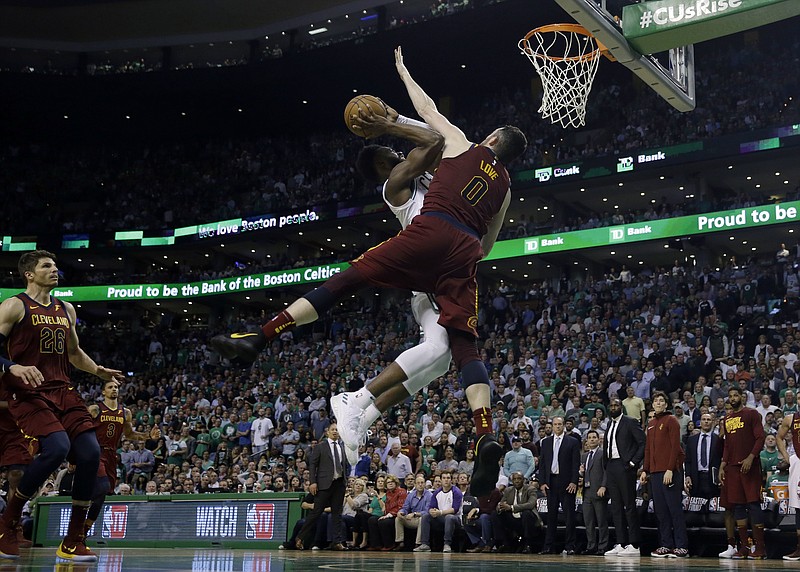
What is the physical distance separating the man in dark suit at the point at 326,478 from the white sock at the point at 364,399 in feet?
25.1

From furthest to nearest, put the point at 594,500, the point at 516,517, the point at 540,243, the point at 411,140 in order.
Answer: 1. the point at 540,243
2. the point at 516,517
3. the point at 594,500
4. the point at 411,140

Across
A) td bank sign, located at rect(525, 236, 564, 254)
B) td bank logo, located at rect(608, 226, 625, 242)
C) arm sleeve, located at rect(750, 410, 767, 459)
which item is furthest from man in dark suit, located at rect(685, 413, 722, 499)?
td bank sign, located at rect(525, 236, 564, 254)

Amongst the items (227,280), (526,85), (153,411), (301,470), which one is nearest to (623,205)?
(526,85)

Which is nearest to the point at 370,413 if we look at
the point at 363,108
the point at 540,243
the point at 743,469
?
the point at 363,108

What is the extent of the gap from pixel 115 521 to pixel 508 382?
29.8 feet

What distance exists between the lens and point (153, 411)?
28.4m

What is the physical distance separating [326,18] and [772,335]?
24.7m

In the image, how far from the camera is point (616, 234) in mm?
29969

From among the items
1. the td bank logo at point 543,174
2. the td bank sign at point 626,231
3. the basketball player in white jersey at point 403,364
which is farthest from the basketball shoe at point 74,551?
the td bank logo at point 543,174

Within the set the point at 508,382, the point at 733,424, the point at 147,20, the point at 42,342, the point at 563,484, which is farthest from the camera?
the point at 147,20

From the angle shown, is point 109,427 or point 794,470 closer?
point 794,470

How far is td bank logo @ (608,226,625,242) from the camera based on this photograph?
97.8 ft

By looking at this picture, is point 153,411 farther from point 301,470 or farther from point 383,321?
point 301,470

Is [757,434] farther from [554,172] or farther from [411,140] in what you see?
[554,172]
